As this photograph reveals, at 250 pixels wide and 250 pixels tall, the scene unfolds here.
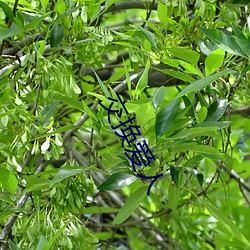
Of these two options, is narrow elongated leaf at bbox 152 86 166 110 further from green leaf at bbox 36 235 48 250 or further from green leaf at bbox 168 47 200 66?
green leaf at bbox 36 235 48 250

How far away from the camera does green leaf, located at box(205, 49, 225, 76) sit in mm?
888

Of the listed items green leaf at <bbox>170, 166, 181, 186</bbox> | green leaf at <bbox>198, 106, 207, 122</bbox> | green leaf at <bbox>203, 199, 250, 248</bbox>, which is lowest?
green leaf at <bbox>203, 199, 250, 248</bbox>

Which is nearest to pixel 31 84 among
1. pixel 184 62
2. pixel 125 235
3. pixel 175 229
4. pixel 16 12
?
pixel 16 12

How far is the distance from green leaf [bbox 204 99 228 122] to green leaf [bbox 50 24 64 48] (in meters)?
0.21

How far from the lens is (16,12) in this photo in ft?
2.96

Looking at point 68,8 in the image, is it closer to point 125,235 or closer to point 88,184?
point 88,184

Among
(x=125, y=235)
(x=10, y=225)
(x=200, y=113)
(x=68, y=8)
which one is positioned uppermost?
(x=68, y=8)

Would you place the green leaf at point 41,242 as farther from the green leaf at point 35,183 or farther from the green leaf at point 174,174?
the green leaf at point 174,174

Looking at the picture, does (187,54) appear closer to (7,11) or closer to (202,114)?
(202,114)

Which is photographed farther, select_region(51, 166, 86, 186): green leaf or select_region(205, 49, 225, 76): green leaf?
select_region(205, 49, 225, 76): green leaf

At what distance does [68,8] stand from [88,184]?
23 cm

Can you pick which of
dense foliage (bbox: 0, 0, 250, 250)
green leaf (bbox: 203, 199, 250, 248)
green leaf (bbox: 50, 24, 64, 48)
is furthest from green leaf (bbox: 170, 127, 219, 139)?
green leaf (bbox: 50, 24, 64, 48)

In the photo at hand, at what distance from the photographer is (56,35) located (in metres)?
0.91

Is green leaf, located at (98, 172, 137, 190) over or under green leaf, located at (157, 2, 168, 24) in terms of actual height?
under
